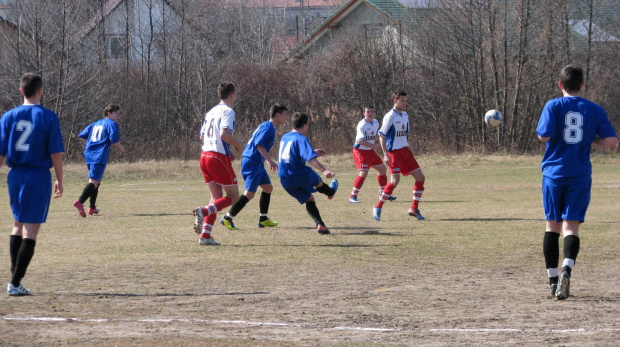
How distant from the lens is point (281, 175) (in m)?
11.5

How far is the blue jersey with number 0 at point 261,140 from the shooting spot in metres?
11.8

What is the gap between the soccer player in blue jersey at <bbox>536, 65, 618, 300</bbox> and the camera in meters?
6.91

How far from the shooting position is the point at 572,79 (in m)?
7.01

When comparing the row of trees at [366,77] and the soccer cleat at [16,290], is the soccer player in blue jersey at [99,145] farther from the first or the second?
the row of trees at [366,77]

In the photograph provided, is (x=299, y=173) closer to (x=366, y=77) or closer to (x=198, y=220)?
(x=198, y=220)

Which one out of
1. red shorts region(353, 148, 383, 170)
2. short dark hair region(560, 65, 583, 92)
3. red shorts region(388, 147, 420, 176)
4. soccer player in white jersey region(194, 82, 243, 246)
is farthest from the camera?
red shorts region(353, 148, 383, 170)

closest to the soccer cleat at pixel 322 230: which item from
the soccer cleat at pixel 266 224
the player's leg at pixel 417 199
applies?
the soccer cleat at pixel 266 224

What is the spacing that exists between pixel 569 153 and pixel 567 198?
37cm

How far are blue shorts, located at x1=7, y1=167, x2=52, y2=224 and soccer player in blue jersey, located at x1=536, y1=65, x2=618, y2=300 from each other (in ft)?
13.7

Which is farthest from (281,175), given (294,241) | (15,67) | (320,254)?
(15,67)

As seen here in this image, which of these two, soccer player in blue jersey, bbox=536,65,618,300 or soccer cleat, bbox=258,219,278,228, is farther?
soccer cleat, bbox=258,219,278,228

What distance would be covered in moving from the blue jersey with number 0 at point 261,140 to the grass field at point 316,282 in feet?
3.63

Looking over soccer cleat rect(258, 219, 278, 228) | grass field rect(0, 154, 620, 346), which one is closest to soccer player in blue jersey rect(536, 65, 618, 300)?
grass field rect(0, 154, 620, 346)

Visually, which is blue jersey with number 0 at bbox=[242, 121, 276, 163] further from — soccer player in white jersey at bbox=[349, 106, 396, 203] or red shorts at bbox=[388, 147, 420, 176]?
soccer player in white jersey at bbox=[349, 106, 396, 203]
